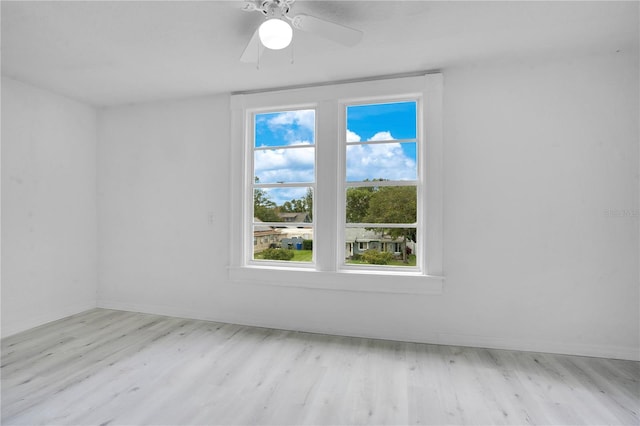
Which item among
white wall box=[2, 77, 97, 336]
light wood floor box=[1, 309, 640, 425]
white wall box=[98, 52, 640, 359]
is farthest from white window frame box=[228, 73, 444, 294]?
white wall box=[2, 77, 97, 336]

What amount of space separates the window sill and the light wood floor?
0.48 metres

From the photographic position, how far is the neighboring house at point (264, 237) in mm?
3428

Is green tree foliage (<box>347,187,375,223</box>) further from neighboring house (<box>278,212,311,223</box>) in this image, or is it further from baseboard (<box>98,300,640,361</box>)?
baseboard (<box>98,300,640,361</box>)

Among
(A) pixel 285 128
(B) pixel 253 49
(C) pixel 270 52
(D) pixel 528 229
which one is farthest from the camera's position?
(A) pixel 285 128

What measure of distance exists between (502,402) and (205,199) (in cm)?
317

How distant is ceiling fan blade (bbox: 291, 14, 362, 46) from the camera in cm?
180

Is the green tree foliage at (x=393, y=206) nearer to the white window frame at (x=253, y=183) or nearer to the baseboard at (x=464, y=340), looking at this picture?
the white window frame at (x=253, y=183)

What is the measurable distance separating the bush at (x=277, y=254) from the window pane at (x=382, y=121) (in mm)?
1356

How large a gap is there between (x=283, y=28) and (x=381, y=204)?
1.89 metres

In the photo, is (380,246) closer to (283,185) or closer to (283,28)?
(283,185)

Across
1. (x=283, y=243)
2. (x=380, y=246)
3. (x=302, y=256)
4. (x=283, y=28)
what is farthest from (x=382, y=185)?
(x=283, y=28)

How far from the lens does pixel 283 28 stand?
5.39 feet

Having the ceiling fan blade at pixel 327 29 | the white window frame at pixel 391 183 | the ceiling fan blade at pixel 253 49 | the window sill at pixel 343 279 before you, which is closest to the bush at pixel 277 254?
the window sill at pixel 343 279

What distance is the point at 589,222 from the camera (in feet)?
8.46
